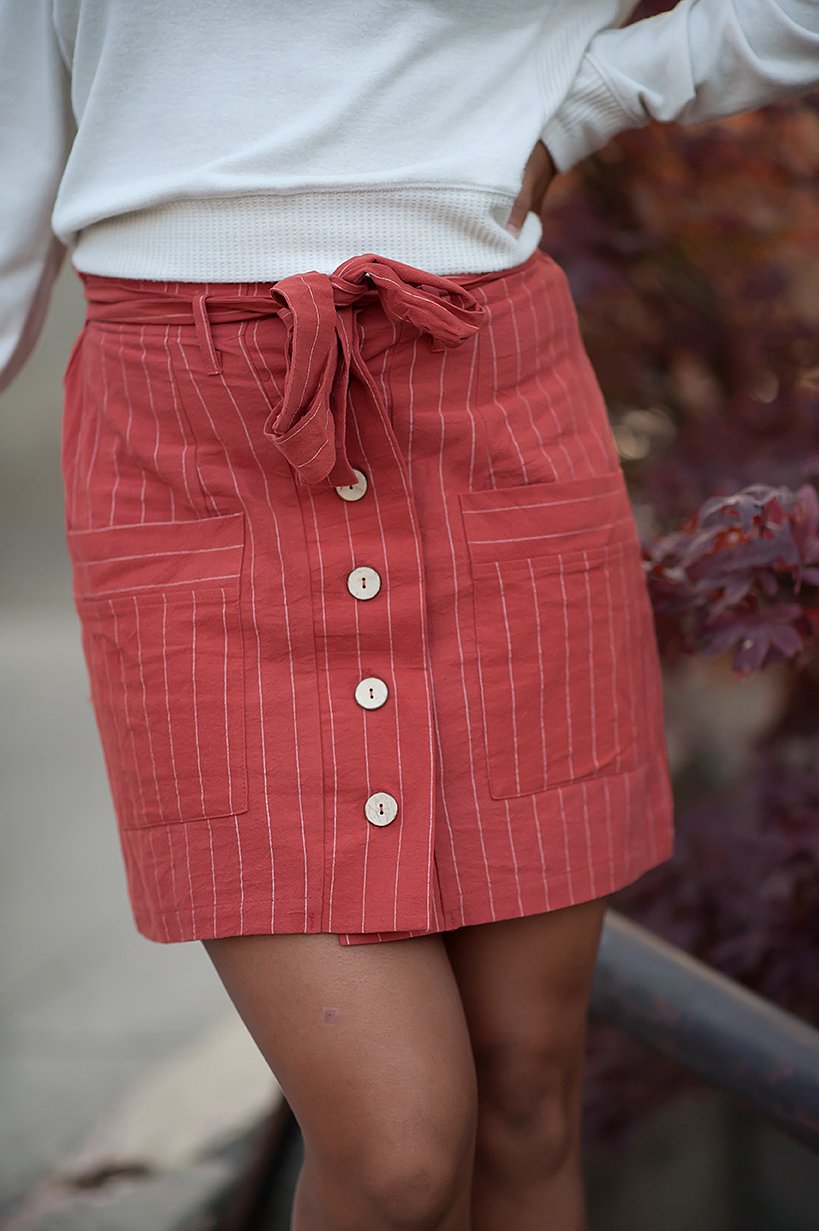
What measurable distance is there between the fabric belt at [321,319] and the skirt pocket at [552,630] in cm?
15

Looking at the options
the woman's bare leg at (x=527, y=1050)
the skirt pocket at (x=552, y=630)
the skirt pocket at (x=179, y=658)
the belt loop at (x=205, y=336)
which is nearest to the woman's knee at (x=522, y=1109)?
the woman's bare leg at (x=527, y=1050)

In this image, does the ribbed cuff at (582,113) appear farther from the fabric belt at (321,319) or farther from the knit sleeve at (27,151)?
the knit sleeve at (27,151)

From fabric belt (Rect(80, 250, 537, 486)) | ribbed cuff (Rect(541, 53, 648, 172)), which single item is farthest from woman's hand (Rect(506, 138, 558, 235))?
fabric belt (Rect(80, 250, 537, 486))

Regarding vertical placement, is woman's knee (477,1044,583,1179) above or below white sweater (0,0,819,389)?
below

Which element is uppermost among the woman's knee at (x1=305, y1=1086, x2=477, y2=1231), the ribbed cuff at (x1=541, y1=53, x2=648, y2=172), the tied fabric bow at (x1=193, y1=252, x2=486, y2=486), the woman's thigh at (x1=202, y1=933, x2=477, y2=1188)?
the ribbed cuff at (x1=541, y1=53, x2=648, y2=172)

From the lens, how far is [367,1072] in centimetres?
122

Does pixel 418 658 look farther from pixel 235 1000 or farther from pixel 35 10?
pixel 35 10

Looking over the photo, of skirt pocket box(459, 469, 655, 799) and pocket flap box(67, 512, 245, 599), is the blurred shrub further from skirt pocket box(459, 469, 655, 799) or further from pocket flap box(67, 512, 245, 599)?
pocket flap box(67, 512, 245, 599)

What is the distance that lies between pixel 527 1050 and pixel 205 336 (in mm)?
724

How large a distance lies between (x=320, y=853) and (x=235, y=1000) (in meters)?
0.17

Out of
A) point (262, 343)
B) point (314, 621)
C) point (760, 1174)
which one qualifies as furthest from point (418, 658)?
point (760, 1174)

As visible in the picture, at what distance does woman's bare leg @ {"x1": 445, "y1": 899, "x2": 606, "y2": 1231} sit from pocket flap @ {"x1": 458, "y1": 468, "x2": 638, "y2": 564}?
0.35 metres

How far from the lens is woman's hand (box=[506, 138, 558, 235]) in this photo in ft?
4.58

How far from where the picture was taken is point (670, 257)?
252 centimetres
